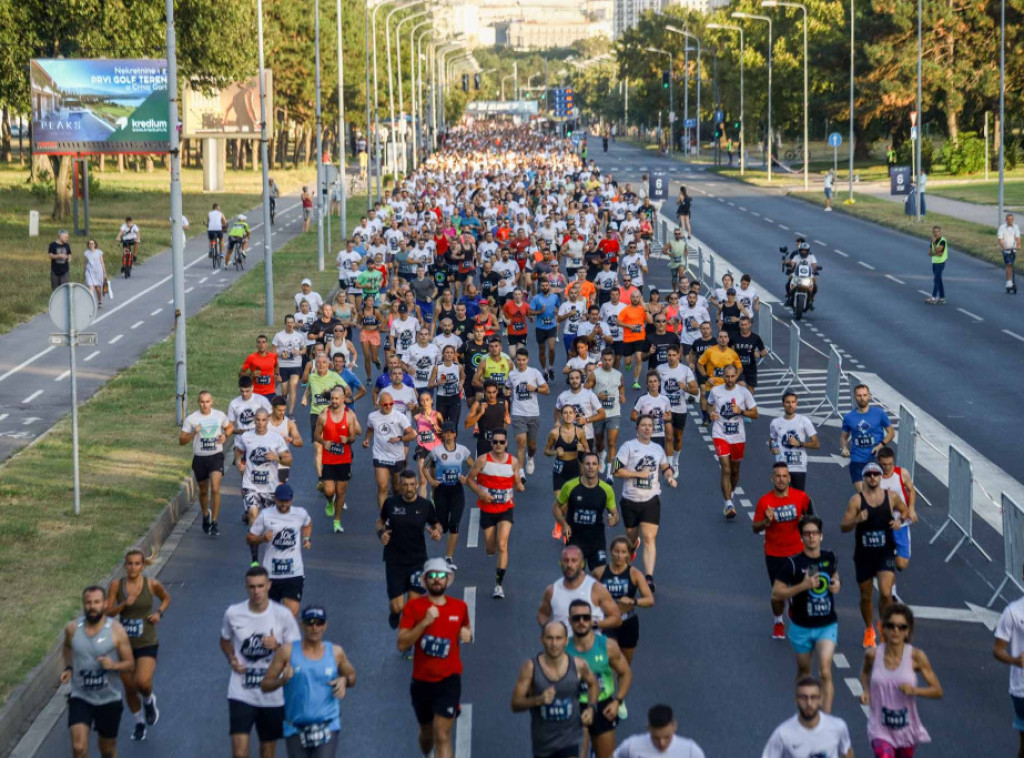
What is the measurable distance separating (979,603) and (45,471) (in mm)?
11561

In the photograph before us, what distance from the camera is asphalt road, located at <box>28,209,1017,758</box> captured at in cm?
1167

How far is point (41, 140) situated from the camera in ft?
163

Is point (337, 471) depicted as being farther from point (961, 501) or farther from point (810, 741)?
point (810, 741)

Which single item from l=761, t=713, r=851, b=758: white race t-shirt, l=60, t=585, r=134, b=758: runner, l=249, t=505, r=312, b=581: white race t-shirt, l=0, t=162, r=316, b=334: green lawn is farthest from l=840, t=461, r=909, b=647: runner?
l=0, t=162, r=316, b=334: green lawn

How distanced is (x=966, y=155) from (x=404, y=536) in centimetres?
7656

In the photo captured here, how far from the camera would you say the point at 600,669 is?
9.92 meters

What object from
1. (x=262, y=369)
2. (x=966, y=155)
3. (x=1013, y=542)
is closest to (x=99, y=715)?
(x=1013, y=542)

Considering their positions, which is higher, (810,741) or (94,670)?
(810,741)

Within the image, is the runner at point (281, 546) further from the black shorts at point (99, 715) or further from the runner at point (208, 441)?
the runner at point (208, 441)

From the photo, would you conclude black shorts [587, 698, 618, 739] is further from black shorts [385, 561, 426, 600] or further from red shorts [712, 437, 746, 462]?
red shorts [712, 437, 746, 462]

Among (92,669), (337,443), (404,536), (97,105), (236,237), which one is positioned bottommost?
(92,669)

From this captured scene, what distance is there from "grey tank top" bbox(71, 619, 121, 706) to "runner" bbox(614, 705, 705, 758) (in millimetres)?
3878

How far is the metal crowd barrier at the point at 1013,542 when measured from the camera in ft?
47.8

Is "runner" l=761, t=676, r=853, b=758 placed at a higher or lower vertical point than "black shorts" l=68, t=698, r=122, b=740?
higher
